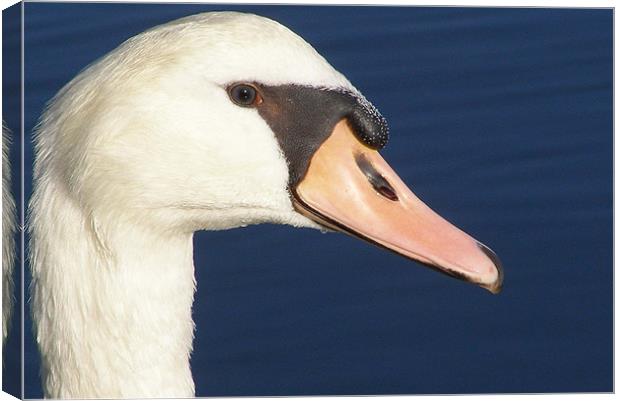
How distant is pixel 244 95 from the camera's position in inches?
180

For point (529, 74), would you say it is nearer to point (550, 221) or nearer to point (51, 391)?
point (550, 221)

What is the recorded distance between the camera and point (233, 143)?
4641mm

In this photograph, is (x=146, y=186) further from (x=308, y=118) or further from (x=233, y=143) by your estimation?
(x=308, y=118)

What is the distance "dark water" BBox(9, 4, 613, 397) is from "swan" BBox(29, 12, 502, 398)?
194 cm

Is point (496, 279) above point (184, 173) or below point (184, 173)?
below

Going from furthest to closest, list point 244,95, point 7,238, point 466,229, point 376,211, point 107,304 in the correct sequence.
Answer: point 466,229 → point 7,238 → point 107,304 → point 376,211 → point 244,95

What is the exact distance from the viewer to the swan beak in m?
4.66

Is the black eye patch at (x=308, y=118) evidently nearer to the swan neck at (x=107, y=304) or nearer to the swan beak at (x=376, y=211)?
the swan beak at (x=376, y=211)

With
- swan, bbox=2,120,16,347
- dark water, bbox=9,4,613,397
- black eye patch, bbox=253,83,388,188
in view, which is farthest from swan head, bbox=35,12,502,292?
dark water, bbox=9,4,613,397

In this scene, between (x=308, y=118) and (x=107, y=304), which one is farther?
(x=107, y=304)

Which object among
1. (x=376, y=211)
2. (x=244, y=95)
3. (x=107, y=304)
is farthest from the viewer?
(x=107, y=304)

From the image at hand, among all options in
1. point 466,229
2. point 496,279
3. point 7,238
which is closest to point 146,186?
point 7,238

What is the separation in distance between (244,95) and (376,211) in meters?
0.48

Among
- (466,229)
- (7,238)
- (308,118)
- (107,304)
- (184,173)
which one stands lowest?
(107,304)
